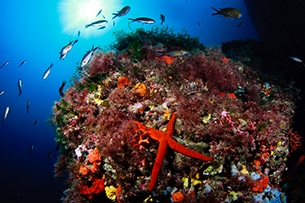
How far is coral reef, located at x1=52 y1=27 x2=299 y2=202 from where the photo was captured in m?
4.07

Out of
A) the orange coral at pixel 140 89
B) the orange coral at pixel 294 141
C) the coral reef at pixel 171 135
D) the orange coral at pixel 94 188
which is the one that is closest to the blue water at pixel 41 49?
the coral reef at pixel 171 135

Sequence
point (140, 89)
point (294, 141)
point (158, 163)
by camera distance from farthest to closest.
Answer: point (294, 141)
point (140, 89)
point (158, 163)

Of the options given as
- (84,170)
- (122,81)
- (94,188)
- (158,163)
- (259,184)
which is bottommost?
(259,184)

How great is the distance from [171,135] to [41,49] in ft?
453

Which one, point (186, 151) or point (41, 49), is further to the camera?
point (41, 49)

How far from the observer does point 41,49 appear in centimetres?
12312

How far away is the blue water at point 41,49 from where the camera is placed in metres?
41.7

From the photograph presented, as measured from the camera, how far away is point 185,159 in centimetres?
405

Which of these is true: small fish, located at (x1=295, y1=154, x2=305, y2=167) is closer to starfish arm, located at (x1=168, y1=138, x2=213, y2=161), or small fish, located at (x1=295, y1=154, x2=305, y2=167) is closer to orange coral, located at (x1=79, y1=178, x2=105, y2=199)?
starfish arm, located at (x1=168, y1=138, x2=213, y2=161)

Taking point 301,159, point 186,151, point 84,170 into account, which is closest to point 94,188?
point 84,170

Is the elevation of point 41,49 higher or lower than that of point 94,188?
lower

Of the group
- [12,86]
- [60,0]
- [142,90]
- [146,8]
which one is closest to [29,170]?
[60,0]

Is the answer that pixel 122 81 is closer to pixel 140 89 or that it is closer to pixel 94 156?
pixel 140 89

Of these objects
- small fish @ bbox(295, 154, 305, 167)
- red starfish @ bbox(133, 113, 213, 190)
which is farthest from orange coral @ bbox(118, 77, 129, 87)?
small fish @ bbox(295, 154, 305, 167)
